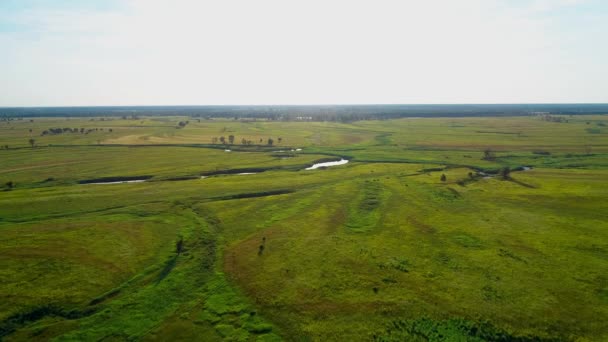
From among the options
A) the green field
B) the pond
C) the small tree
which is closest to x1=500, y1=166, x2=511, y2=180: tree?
the green field

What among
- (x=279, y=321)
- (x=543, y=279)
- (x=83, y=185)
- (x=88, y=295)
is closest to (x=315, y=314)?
(x=279, y=321)

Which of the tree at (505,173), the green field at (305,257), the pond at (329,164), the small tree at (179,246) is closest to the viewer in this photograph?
the green field at (305,257)

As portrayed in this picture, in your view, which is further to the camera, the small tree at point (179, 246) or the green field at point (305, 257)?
the small tree at point (179, 246)

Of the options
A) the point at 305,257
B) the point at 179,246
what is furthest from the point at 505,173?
the point at 179,246

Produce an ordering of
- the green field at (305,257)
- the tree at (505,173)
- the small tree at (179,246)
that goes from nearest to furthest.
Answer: the green field at (305,257)
the small tree at (179,246)
the tree at (505,173)

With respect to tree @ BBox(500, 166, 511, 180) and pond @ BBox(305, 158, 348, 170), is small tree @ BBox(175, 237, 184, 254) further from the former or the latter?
tree @ BBox(500, 166, 511, 180)

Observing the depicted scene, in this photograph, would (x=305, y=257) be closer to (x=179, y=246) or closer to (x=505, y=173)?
(x=179, y=246)

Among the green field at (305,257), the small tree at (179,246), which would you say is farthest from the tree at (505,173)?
the small tree at (179,246)

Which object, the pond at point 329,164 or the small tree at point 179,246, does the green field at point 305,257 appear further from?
the pond at point 329,164

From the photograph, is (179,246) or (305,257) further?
(179,246)
